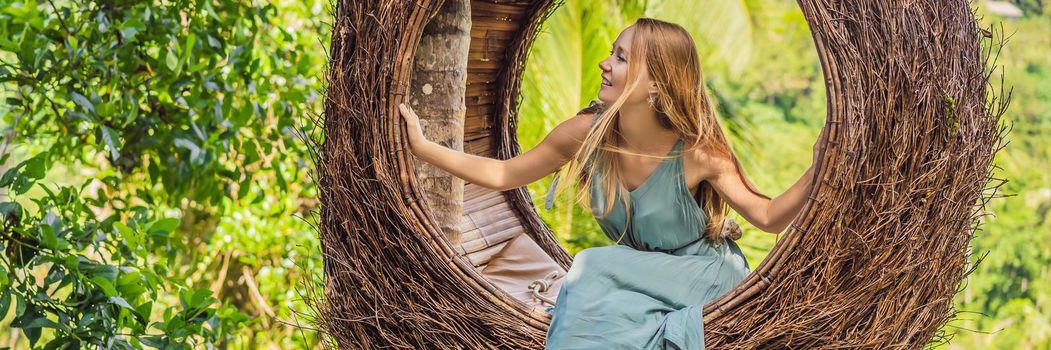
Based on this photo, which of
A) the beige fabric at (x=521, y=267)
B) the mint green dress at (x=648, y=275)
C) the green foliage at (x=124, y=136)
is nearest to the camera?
the mint green dress at (x=648, y=275)

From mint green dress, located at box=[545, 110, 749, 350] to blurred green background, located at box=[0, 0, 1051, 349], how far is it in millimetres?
476

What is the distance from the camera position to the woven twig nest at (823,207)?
167 centimetres

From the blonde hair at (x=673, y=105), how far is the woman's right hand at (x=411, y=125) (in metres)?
0.28

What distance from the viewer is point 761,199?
184 centimetres

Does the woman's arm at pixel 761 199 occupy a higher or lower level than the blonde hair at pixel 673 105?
lower

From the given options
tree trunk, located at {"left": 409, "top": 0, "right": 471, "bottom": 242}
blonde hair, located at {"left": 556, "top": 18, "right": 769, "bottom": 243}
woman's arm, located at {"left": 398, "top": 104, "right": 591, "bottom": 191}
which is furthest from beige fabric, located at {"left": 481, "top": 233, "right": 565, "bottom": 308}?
blonde hair, located at {"left": 556, "top": 18, "right": 769, "bottom": 243}

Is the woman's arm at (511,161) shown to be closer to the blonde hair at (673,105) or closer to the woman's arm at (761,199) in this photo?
the blonde hair at (673,105)

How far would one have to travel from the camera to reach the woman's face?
1.88 m

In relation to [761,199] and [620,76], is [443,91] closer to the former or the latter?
[620,76]

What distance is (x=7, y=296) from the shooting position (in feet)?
7.00

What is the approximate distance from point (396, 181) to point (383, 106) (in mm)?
131

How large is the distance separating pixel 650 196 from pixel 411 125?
1.42ft

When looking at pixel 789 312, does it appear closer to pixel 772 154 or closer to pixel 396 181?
pixel 396 181

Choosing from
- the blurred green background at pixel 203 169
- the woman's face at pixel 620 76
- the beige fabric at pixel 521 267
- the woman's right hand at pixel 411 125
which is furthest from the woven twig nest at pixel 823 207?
the beige fabric at pixel 521 267
